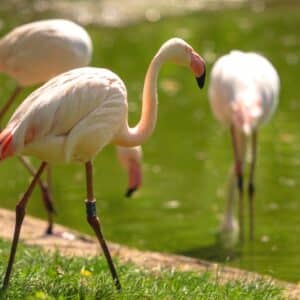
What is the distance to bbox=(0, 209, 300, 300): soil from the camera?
635cm

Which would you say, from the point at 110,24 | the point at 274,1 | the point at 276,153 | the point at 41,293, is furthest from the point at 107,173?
the point at 274,1

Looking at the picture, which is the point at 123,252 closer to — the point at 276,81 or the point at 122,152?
the point at 122,152

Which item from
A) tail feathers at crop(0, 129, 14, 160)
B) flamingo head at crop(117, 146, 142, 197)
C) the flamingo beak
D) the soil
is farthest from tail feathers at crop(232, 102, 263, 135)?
tail feathers at crop(0, 129, 14, 160)

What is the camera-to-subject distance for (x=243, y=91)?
8.87 metres

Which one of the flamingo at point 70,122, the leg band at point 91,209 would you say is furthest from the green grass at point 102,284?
the leg band at point 91,209

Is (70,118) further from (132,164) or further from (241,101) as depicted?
(241,101)

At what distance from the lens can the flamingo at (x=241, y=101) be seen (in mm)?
8664

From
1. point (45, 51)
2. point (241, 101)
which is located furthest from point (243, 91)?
point (45, 51)

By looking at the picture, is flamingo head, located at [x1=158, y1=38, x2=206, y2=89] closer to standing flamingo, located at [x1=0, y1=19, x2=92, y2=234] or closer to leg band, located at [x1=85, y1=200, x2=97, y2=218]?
leg band, located at [x1=85, y1=200, x2=97, y2=218]

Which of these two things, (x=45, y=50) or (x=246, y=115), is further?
(x=246, y=115)

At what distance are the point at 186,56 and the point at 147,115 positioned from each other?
0.39m

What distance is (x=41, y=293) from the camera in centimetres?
467

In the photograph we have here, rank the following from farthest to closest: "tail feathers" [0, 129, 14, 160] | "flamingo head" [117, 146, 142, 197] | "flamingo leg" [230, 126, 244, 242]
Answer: "flamingo leg" [230, 126, 244, 242]
"flamingo head" [117, 146, 142, 197]
"tail feathers" [0, 129, 14, 160]

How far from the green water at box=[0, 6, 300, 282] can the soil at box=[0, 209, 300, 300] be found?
360mm
